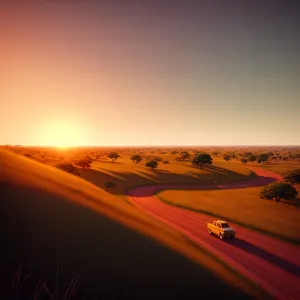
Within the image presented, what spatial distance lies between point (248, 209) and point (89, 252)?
30110mm

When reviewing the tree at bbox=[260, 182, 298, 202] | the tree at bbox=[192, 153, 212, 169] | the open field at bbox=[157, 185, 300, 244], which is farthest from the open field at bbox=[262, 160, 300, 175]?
the tree at bbox=[260, 182, 298, 202]

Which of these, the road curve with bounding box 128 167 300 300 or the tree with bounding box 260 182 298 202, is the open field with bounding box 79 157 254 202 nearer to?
the road curve with bounding box 128 167 300 300

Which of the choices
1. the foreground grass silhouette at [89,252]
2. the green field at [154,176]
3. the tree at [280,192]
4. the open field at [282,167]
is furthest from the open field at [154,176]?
the foreground grass silhouette at [89,252]

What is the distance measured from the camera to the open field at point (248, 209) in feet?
80.1

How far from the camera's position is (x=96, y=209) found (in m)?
9.23

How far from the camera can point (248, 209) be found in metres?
31.7

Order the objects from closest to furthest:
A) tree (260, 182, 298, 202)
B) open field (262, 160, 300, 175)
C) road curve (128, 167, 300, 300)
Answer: road curve (128, 167, 300, 300) < tree (260, 182, 298, 202) < open field (262, 160, 300, 175)

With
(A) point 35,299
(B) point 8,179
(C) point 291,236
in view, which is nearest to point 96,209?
(B) point 8,179

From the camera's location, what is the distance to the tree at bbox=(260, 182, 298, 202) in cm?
3434

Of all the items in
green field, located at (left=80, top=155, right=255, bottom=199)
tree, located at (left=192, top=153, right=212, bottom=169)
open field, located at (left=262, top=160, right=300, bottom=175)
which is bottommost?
green field, located at (left=80, top=155, right=255, bottom=199)

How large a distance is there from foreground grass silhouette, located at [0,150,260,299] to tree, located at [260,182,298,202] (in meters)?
31.1

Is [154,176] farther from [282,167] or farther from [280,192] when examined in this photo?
[282,167]

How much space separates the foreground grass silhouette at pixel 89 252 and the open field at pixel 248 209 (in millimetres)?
18980

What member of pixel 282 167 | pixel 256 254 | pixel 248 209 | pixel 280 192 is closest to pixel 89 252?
pixel 256 254
